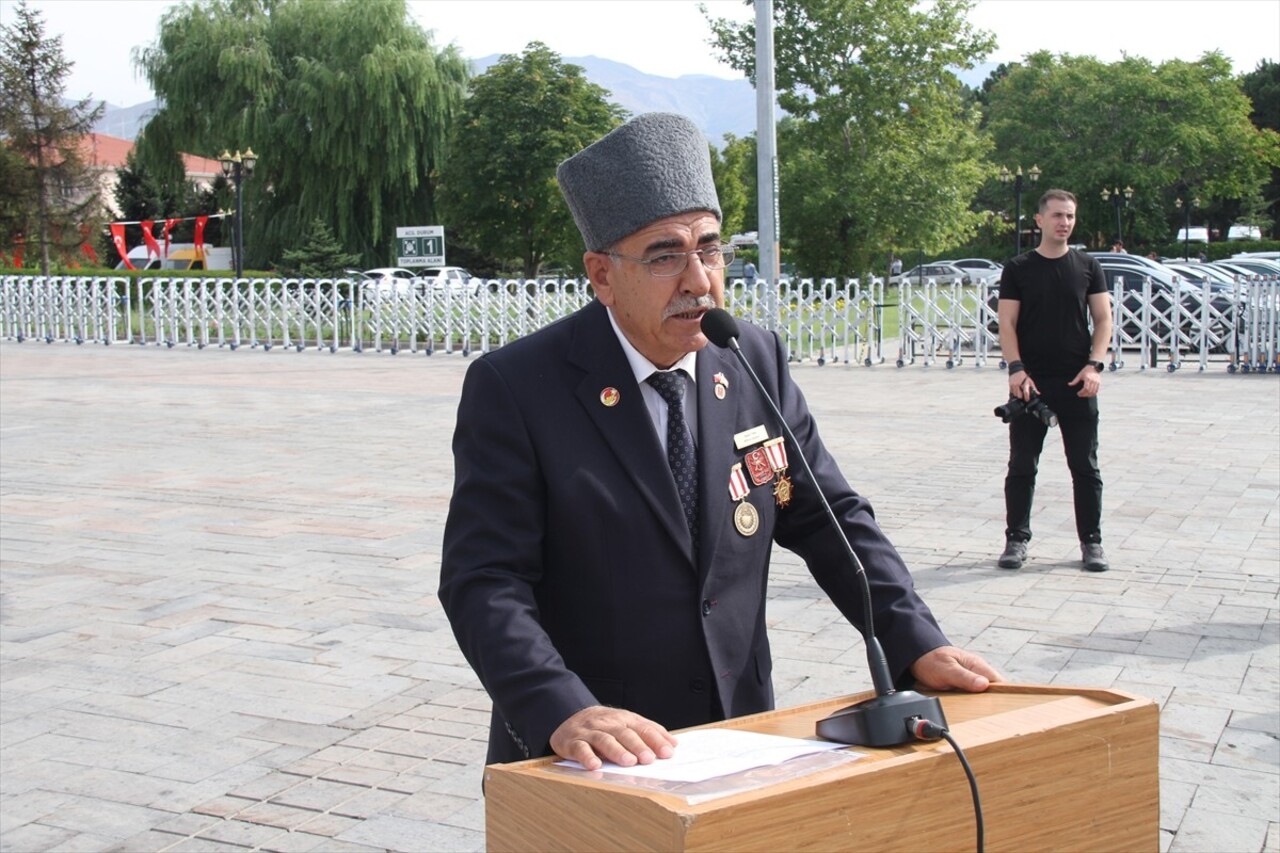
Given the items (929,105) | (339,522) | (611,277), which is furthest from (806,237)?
(611,277)

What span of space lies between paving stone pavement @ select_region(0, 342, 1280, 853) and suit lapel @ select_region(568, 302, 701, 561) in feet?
7.01

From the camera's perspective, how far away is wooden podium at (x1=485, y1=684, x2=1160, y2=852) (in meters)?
1.43

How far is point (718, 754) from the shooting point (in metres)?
1.69

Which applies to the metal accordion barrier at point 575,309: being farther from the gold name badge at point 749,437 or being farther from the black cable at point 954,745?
the black cable at point 954,745

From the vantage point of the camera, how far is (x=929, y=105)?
29.6 metres

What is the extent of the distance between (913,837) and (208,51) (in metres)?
39.5

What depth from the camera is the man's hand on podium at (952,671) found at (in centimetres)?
→ 203

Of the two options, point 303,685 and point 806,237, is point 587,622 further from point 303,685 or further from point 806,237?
point 806,237

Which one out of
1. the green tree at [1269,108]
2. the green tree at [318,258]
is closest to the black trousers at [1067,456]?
the green tree at [318,258]

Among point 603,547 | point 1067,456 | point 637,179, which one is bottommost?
point 1067,456

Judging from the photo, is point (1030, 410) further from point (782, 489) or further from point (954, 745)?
point (954, 745)

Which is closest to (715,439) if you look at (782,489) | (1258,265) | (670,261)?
(782,489)

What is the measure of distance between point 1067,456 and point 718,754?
603 centimetres

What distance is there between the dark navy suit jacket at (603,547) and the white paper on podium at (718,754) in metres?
0.34
